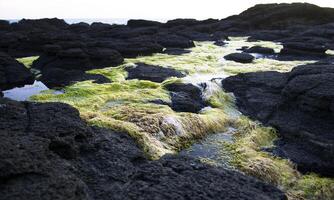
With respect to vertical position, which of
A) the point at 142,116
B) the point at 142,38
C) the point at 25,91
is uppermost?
the point at 142,38

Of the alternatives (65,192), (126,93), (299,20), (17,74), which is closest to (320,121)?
(126,93)

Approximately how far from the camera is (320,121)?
20.5 meters

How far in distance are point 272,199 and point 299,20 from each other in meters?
90.9

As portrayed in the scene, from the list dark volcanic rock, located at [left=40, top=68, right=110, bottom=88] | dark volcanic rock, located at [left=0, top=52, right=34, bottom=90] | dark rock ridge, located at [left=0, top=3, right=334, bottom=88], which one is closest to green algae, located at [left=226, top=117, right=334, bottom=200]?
dark volcanic rock, located at [left=40, top=68, right=110, bottom=88]

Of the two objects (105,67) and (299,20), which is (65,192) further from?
(299,20)

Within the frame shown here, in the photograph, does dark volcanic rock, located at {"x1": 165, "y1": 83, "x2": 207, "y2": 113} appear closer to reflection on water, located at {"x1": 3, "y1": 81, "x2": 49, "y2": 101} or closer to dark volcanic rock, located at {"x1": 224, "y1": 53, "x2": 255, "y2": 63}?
reflection on water, located at {"x1": 3, "y1": 81, "x2": 49, "y2": 101}

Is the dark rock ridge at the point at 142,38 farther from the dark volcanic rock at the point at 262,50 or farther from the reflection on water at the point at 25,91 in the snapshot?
the reflection on water at the point at 25,91

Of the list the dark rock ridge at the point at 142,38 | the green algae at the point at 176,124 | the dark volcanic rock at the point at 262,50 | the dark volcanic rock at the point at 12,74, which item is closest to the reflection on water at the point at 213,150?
the green algae at the point at 176,124

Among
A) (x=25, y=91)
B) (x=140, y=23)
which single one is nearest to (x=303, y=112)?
(x=25, y=91)

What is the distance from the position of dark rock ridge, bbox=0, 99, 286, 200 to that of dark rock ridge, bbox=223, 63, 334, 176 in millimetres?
9258

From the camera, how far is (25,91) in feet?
92.9

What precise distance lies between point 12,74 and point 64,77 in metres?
4.11

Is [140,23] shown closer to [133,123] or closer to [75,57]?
[75,57]

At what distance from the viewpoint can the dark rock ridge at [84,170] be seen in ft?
28.5
